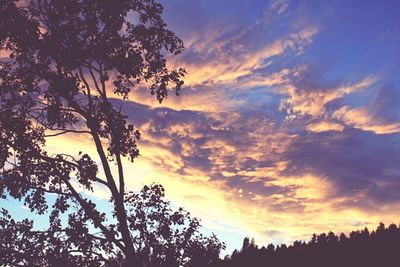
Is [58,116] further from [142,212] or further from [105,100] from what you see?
[142,212]

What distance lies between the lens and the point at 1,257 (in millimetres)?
15953

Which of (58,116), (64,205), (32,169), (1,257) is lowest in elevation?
(1,257)

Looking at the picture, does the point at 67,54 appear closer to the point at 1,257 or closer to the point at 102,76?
the point at 102,76

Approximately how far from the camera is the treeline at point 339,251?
61.1 ft

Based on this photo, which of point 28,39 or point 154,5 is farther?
point 154,5

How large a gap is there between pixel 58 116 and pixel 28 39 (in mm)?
3212

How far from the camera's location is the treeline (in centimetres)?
1861

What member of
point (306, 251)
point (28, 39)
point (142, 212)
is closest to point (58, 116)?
point (28, 39)

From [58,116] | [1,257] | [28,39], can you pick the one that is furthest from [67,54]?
[1,257]

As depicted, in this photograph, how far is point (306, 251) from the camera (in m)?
23.2

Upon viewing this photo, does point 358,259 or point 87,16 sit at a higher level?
point 87,16

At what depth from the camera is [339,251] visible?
2097 centimetres

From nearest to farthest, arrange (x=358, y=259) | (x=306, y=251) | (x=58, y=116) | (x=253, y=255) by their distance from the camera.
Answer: (x=58, y=116) → (x=358, y=259) → (x=306, y=251) → (x=253, y=255)

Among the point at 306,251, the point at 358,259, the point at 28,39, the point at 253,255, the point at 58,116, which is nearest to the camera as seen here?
the point at 28,39
